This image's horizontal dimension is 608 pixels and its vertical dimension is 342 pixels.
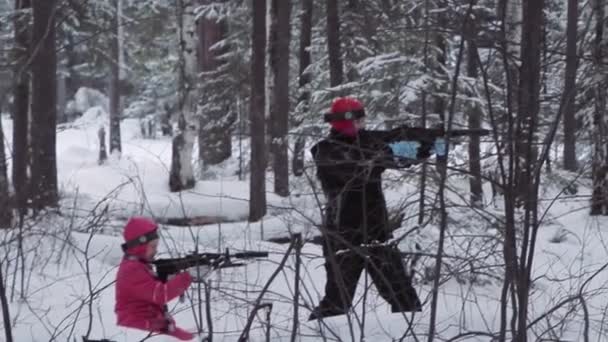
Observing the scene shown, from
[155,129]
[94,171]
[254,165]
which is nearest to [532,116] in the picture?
[254,165]

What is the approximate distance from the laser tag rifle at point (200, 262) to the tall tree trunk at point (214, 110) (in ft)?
51.9

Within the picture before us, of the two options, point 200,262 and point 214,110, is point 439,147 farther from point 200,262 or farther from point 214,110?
point 214,110

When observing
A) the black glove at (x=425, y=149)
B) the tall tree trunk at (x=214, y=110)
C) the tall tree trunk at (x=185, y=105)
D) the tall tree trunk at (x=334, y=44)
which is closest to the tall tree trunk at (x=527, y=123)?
the black glove at (x=425, y=149)

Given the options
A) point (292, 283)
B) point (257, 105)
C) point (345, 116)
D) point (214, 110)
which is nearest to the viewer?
point (345, 116)

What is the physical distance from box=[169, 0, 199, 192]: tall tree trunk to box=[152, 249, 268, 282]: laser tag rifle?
1181cm

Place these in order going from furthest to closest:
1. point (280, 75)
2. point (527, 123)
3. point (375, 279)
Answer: point (280, 75)
point (375, 279)
point (527, 123)

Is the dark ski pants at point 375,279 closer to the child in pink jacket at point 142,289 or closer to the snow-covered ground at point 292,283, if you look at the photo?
the snow-covered ground at point 292,283

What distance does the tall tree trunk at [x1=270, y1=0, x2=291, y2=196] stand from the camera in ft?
50.6

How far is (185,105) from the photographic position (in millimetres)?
17234

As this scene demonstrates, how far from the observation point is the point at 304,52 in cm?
1980

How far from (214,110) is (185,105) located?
219 inches

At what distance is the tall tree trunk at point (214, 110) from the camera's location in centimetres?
2202

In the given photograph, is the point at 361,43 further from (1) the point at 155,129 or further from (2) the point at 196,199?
(1) the point at 155,129

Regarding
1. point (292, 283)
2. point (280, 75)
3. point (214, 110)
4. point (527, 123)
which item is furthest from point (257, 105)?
point (214, 110)
